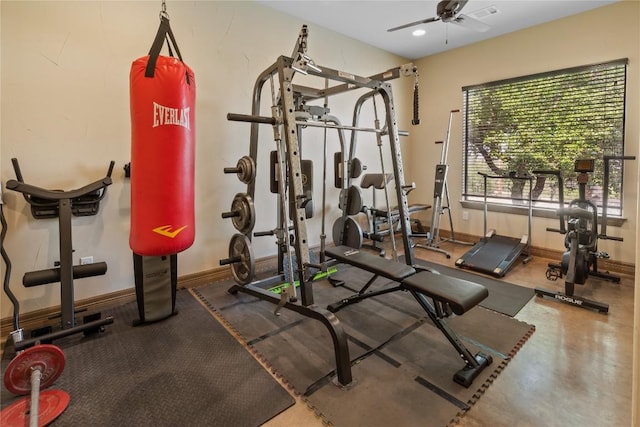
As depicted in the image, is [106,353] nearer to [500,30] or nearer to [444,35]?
[444,35]

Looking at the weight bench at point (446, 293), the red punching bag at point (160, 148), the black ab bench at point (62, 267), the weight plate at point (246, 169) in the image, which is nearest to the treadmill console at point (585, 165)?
the weight bench at point (446, 293)

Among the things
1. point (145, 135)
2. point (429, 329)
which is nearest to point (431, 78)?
point (429, 329)

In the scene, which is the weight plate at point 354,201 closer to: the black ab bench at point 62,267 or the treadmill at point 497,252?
the treadmill at point 497,252

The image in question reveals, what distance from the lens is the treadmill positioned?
3.49 meters

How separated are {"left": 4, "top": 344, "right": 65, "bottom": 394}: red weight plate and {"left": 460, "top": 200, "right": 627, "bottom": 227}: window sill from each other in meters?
4.59

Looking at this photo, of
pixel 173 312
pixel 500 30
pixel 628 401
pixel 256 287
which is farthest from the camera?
pixel 500 30

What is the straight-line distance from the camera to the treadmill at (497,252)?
3.49 meters

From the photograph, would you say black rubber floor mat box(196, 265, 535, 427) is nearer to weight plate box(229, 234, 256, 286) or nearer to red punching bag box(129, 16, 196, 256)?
weight plate box(229, 234, 256, 286)

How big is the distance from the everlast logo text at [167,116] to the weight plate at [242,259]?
3.48 feet

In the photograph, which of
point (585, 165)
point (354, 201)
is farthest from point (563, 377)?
point (354, 201)

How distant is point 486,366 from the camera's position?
188 centimetres

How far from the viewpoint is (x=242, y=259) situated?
2.66 meters

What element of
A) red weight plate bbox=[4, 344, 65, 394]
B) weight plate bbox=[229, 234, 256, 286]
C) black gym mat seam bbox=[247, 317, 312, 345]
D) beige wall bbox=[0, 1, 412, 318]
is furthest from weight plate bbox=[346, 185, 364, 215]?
red weight plate bbox=[4, 344, 65, 394]

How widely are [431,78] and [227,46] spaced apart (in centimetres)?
327
